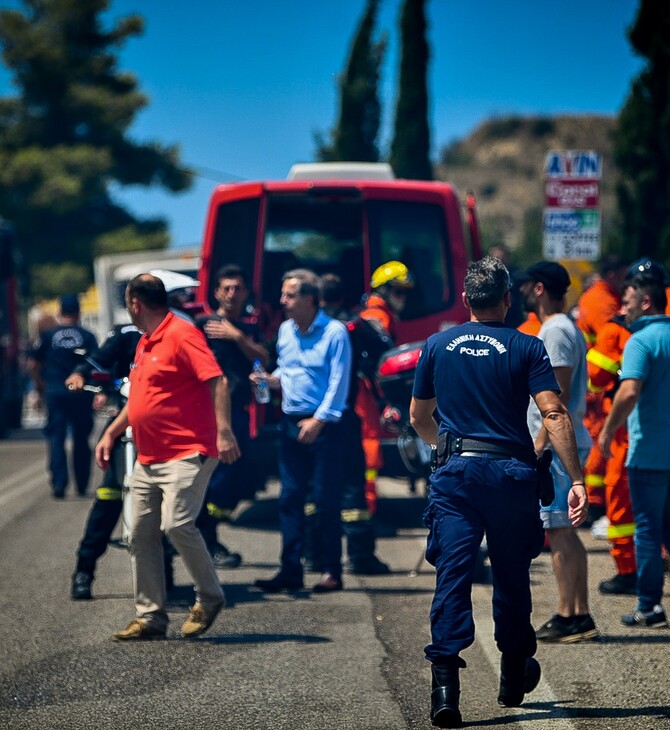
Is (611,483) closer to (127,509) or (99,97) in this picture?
(127,509)

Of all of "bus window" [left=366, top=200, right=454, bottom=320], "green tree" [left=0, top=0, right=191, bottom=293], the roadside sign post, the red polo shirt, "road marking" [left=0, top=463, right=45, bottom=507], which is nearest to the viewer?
the red polo shirt

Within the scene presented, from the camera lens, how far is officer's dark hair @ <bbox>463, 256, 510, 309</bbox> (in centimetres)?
591

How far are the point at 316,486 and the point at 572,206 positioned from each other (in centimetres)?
610

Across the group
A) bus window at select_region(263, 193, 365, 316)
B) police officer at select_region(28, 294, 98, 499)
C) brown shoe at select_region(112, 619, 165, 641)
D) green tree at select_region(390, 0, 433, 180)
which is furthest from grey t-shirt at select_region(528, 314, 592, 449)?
green tree at select_region(390, 0, 433, 180)

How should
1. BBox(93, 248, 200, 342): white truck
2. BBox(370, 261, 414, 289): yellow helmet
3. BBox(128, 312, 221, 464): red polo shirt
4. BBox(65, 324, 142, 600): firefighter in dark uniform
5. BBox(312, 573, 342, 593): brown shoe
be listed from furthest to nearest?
BBox(93, 248, 200, 342): white truck → BBox(370, 261, 414, 289): yellow helmet → BBox(312, 573, 342, 593): brown shoe → BBox(65, 324, 142, 600): firefighter in dark uniform → BBox(128, 312, 221, 464): red polo shirt

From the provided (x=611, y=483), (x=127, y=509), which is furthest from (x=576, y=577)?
(x=127, y=509)

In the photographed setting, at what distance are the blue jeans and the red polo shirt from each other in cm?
228

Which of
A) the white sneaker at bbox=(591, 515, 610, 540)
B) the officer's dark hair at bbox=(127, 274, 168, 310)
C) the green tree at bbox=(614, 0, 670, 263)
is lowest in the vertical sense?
the white sneaker at bbox=(591, 515, 610, 540)

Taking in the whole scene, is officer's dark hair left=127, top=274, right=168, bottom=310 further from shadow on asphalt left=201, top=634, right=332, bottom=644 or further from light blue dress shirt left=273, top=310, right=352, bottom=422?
shadow on asphalt left=201, top=634, right=332, bottom=644

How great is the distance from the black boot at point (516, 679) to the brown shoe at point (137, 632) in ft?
7.12

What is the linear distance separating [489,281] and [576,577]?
192 cm

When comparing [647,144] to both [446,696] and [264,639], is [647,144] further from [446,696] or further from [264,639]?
[446,696]

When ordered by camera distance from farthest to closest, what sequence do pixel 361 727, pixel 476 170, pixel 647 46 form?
pixel 476 170 < pixel 647 46 < pixel 361 727

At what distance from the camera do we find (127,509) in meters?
8.49
